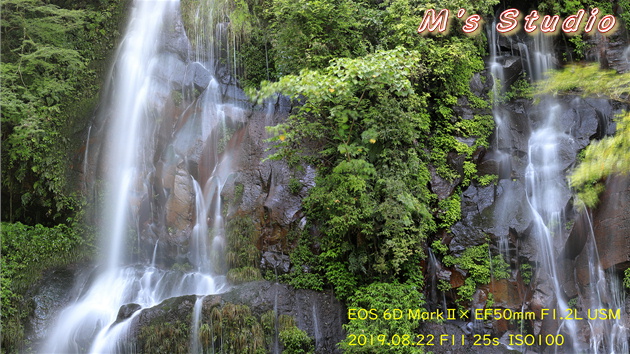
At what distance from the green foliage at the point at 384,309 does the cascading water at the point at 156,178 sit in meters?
2.71

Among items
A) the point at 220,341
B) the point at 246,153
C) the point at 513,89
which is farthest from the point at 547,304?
the point at 246,153

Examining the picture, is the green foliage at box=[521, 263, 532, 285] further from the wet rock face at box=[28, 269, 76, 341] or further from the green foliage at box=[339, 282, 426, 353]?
the wet rock face at box=[28, 269, 76, 341]

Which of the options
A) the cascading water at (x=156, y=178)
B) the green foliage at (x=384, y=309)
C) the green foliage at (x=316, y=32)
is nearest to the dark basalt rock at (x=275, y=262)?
the cascading water at (x=156, y=178)

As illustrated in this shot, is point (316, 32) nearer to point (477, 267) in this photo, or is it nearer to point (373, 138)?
point (373, 138)

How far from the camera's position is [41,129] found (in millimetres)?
9039

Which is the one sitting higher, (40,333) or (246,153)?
(246,153)

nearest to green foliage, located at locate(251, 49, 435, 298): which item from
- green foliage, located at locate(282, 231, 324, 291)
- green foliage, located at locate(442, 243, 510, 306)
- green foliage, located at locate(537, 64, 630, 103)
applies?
green foliage, located at locate(282, 231, 324, 291)

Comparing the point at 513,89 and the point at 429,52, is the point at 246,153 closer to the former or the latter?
the point at 429,52

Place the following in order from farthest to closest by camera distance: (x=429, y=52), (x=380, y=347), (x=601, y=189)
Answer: (x=429, y=52) → (x=601, y=189) → (x=380, y=347)

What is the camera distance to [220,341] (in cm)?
759

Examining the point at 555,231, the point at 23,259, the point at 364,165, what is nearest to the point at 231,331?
the point at 364,165

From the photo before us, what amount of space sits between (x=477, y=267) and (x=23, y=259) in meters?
8.75

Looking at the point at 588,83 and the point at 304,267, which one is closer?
the point at 304,267

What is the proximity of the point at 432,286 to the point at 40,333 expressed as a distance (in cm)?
707
